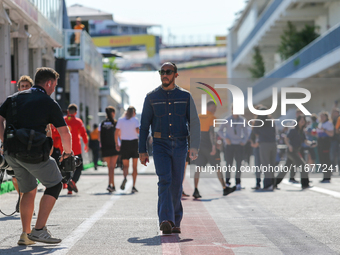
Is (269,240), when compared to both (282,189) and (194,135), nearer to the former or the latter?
(194,135)

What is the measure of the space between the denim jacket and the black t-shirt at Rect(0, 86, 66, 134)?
140cm

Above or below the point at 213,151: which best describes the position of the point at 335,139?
below

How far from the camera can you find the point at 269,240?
663 cm

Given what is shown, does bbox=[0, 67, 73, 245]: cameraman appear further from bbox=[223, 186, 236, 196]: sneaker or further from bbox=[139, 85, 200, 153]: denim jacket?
bbox=[223, 186, 236, 196]: sneaker

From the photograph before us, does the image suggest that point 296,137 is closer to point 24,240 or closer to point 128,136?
point 128,136

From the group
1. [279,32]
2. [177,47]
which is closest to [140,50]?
[177,47]

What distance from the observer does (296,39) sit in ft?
113

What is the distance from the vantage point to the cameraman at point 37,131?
20.1 ft

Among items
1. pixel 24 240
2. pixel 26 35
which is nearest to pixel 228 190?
pixel 24 240

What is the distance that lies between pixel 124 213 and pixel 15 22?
11.1 meters

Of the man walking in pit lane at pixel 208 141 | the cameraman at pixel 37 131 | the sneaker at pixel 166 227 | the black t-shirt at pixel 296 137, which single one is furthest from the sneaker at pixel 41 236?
the black t-shirt at pixel 296 137

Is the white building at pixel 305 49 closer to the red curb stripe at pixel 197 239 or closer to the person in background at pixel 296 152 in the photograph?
the person in background at pixel 296 152

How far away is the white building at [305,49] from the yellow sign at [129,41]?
2985 inches

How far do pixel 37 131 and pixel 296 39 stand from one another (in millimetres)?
29890
